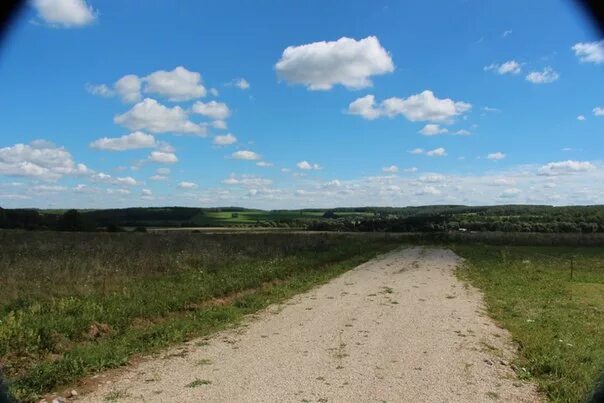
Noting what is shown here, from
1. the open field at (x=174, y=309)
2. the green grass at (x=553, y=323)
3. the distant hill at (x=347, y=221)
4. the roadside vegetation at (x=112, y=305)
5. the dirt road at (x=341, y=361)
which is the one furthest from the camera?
the distant hill at (x=347, y=221)

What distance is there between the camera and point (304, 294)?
49.8 feet

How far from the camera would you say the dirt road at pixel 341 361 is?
6.44 m

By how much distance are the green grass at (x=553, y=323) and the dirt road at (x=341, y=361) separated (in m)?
0.39

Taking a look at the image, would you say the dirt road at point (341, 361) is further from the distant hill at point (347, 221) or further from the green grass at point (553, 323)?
the distant hill at point (347, 221)

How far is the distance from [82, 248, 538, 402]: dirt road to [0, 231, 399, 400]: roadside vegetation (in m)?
0.78

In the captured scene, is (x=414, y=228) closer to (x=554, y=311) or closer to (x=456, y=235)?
(x=456, y=235)

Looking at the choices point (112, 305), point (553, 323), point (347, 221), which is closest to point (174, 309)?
point (112, 305)

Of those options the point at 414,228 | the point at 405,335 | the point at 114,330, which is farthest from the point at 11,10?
the point at 414,228

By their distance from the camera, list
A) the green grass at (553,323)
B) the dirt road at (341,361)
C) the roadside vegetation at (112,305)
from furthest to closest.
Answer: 1. the roadside vegetation at (112,305)
2. the green grass at (553,323)
3. the dirt road at (341,361)

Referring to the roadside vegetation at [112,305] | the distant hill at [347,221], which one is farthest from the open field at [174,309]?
the distant hill at [347,221]

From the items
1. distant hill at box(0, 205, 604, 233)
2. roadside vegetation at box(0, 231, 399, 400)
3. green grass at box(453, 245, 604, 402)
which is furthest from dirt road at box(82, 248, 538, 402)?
distant hill at box(0, 205, 604, 233)

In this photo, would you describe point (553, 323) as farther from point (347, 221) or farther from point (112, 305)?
point (347, 221)

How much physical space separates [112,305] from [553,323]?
9880 millimetres

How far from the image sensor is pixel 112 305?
1085cm
